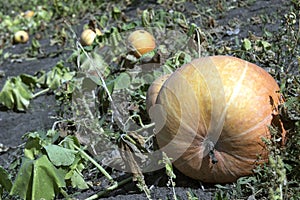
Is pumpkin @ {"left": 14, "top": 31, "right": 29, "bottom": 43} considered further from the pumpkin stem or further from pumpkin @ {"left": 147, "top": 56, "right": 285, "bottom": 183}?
the pumpkin stem

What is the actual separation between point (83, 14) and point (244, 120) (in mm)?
5566

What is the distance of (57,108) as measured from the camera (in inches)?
166

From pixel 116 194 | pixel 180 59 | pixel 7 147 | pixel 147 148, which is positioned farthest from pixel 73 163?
pixel 7 147

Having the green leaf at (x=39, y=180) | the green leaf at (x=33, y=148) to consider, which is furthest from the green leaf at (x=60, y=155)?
the green leaf at (x=33, y=148)

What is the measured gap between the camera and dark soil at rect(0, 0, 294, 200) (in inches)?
100

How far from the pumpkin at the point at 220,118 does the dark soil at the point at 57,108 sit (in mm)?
116

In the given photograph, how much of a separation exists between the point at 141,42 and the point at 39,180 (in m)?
2.06

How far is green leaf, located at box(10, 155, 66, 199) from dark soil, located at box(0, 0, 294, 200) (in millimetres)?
349

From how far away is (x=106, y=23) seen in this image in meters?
6.25

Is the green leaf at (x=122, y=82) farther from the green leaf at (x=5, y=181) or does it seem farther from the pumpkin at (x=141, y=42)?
the green leaf at (x=5, y=181)

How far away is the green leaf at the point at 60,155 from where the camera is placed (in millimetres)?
2475

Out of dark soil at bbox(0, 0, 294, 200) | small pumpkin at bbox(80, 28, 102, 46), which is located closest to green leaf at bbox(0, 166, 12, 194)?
dark soil at bbox(0, 0, 294, 200)

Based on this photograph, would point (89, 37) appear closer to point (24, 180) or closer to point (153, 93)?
point (153, 93)

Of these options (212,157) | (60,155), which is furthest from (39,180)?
Answer: (212,157)
